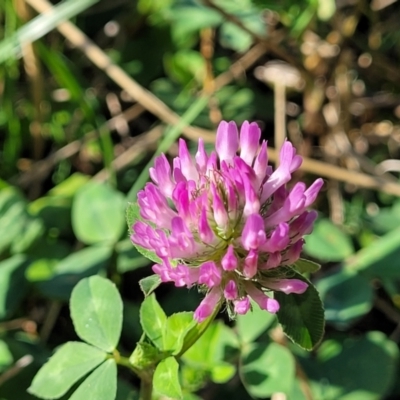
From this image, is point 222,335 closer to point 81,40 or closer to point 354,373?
point 354,373

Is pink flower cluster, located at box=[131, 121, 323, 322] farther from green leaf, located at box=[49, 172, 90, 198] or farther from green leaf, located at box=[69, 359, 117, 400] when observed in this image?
green leaf, located at box=[49, 172, 90, 198]

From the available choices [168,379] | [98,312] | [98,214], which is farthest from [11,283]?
[168,379]

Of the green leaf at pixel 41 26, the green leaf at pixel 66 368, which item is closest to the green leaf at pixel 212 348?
the green leaf at pixel 66 368

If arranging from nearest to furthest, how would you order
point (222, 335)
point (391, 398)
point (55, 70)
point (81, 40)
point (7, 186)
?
point (222, 335) < point (391, 398) < point (7, 186) < point (55, 70) < point (81, 40)

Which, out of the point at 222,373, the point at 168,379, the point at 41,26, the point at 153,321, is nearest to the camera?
the point at 168,379

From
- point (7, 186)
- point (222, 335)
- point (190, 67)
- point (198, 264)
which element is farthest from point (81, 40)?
point (198, 264)

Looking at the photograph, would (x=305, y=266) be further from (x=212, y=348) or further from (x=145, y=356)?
(x=212, y=348)

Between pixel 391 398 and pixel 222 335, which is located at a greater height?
pixel 222 335
